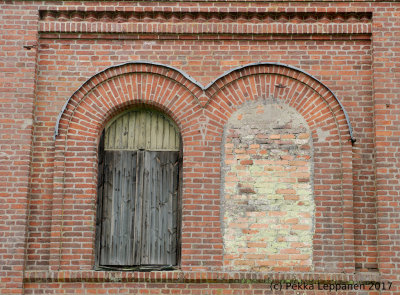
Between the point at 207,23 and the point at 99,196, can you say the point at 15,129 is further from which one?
the point at 207,23

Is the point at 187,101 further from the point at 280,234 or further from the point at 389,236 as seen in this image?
the point at 389,236

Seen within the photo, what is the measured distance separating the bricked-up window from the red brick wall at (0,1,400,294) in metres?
0.26

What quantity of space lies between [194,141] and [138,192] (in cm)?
113

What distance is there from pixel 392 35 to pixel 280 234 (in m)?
3.41

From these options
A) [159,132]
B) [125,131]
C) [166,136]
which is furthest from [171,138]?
[125,131]

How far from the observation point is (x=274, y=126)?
28.5ft

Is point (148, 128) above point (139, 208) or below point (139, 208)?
above

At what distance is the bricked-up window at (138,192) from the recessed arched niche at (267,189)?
0.84 m

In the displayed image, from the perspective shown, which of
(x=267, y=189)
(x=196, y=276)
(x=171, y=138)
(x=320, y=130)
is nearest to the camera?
(x=196, y=276)

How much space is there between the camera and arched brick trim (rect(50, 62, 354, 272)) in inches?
328

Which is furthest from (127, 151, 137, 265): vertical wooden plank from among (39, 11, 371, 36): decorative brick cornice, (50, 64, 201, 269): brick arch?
(39, 11, 371, 36): decorative brick cornice

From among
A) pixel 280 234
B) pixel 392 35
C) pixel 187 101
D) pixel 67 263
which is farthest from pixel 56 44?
pixel 392 35

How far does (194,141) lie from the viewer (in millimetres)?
8633

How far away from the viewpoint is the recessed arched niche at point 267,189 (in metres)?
8.31
